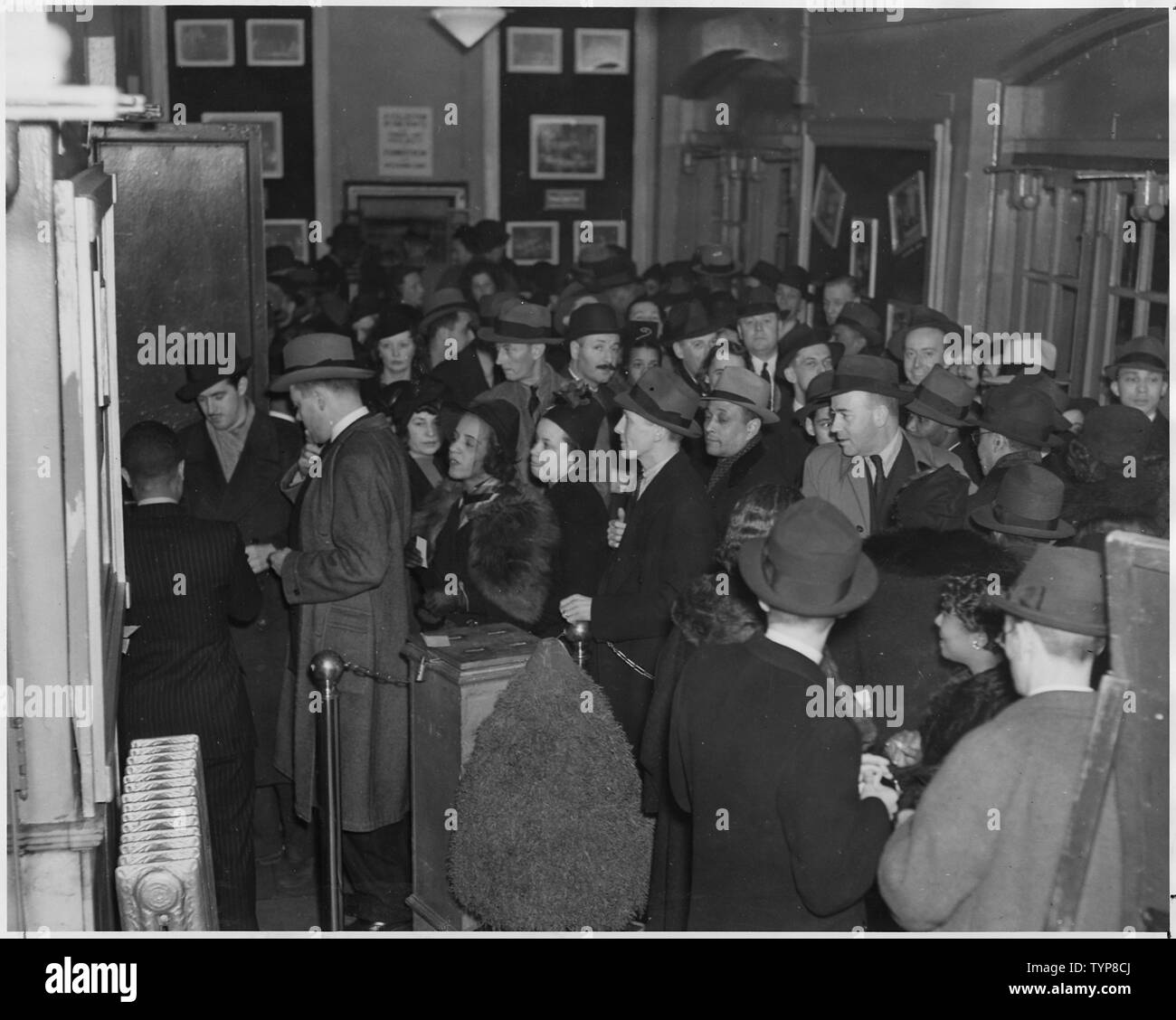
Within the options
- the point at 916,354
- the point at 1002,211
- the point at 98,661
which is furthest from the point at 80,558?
the point at 1002,211

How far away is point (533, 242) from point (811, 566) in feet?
33.9

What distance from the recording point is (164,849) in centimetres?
299

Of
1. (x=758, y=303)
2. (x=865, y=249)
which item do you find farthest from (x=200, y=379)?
(x=865, y=249)

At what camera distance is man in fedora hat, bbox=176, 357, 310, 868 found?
484 cm

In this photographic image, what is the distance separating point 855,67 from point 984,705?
6724 millimetres

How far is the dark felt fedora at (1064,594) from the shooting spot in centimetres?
251

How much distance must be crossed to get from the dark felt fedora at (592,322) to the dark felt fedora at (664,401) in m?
1.61

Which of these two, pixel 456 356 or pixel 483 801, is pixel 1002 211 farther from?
pixel 483 801

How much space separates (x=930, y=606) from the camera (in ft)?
11.4

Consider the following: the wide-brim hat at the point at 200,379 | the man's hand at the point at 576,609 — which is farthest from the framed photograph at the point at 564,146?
the man's hand at the point at 576,609

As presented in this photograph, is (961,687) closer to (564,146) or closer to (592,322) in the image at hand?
(592,322)

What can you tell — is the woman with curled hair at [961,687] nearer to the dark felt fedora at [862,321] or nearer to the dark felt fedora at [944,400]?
the dark felt fedora at [944,400]

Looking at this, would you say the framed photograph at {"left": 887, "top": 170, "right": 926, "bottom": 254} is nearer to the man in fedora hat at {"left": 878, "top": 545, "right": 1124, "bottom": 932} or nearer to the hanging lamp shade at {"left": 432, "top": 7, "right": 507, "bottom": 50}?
the hanging lamp shade at {"left": 432, "top": 7, "right": 507, "bottom": 50}

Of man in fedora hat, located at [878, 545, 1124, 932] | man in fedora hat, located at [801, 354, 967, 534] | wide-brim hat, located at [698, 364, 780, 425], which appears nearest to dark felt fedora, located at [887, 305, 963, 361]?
man in fedora hat, located at [801, 354, 967, 534]
